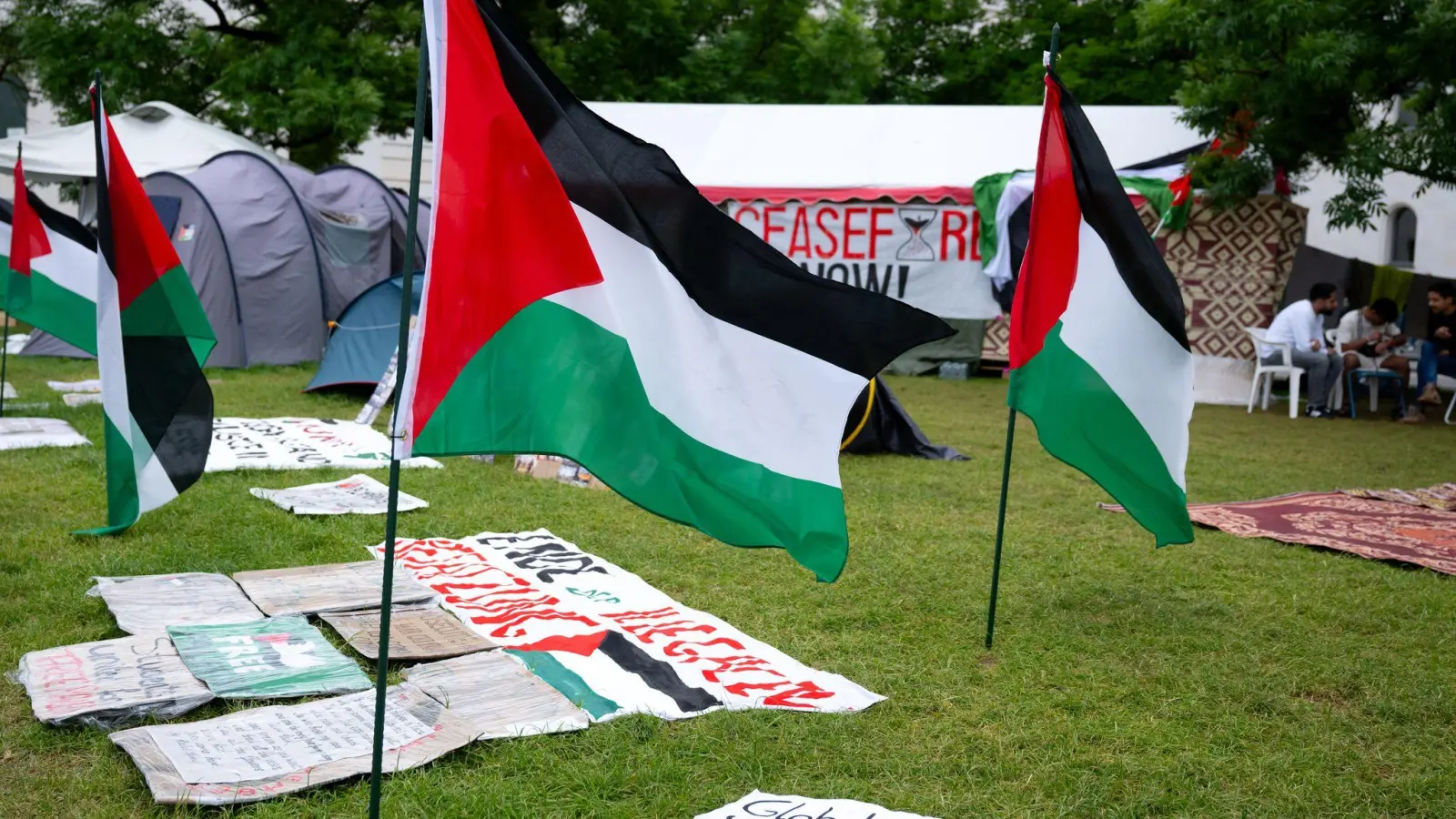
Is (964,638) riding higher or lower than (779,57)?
lower

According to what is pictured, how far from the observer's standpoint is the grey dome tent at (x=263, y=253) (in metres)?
13.1

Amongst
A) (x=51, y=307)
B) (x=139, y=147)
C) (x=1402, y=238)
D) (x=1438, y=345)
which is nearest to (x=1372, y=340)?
(x=1438, y=345)

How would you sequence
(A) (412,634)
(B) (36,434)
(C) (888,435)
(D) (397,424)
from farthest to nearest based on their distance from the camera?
(C) (888,435), (B) (36,434), (A) (412,634), (D) (397,424)

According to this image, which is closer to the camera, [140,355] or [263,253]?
[140,355]

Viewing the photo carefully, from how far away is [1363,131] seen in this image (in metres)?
11.9

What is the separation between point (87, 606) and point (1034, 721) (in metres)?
3.32

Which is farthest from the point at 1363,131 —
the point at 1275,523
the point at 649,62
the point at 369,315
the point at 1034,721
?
the point at 649,62

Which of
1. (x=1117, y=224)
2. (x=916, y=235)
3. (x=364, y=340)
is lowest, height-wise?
(x=364, y=340)

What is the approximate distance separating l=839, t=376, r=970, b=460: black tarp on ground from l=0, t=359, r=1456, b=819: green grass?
820 millimetres

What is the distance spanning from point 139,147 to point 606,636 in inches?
531

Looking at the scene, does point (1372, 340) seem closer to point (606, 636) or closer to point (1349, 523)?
point (1349, 523)

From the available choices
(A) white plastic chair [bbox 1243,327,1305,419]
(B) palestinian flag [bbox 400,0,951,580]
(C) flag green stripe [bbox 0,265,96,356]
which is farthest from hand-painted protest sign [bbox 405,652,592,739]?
(A) white plastic chair [bbox 1243,327,1305,419]

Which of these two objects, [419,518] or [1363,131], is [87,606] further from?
[1363,131]

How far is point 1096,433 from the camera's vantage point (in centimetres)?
455
